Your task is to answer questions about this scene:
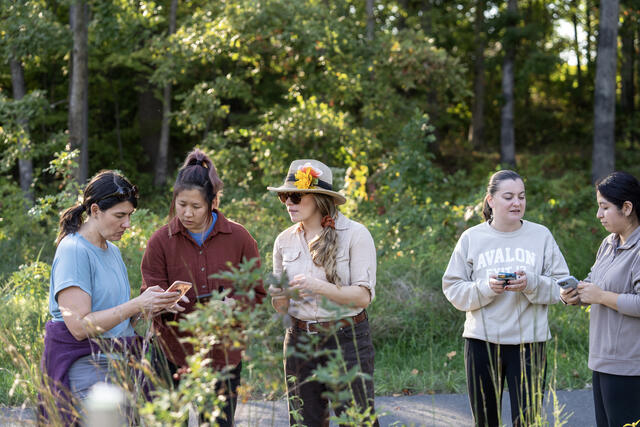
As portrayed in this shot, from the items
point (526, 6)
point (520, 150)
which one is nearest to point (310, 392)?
point (520, 150)

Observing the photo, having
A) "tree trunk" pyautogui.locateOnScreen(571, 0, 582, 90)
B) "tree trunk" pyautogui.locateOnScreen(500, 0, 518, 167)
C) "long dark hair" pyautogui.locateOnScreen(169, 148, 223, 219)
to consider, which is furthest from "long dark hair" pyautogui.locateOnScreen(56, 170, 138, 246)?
"tree trunk" pyautogui.locateOnScreen(571, 0, 582, 90)

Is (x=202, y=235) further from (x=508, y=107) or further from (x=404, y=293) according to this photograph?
(x=508, y=107)

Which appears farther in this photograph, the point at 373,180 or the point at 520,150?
Result: the point at 520,150

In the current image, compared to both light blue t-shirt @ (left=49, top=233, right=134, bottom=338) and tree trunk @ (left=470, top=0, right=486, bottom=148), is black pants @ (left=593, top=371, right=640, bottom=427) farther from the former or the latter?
Answer: tree trunk @ (left=470, top=0, right=486, bottom=148)

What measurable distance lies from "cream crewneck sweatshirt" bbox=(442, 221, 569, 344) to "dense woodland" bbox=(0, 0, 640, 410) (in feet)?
6.76

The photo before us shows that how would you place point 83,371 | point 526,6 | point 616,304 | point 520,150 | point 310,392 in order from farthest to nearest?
point 526,6
point 520,150
point 310,392
point 616,304
point 83,371

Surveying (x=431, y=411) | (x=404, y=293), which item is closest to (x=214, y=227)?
(x=431, y=411)

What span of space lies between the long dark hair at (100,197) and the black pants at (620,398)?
2.46 m

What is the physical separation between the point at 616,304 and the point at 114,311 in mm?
2322

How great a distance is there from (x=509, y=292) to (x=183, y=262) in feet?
5.66

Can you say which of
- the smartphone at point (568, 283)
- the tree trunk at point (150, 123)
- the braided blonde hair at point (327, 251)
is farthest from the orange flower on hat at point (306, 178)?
the tree trunk at point (150, 123)

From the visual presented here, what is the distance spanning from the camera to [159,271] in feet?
11.5

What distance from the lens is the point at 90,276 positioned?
3.10 meters

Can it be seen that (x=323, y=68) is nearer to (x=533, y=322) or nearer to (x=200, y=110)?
(x=200, y=110)
